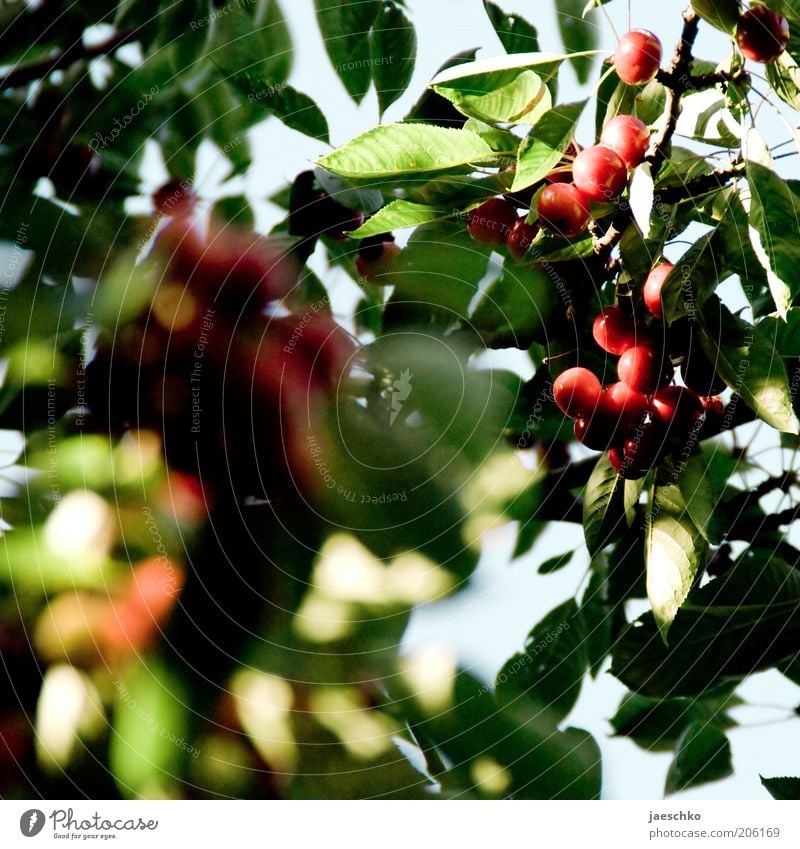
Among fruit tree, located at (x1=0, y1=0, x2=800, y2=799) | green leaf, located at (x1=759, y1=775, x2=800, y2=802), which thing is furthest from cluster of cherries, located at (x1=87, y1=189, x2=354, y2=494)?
green leaf, located at (x1=759, y1=775, x2=800, y2=802)

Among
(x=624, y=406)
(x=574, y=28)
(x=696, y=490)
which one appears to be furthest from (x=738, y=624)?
(x=574, y=28)

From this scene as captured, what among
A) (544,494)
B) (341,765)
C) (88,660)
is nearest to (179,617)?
(88,660)

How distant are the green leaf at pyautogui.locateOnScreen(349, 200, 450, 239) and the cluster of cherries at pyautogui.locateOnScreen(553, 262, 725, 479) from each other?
132 mm

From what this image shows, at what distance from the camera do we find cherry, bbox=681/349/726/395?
555 mm

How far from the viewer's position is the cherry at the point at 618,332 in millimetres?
566

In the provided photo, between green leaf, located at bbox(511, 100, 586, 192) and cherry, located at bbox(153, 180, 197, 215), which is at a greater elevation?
cherry, located at bbox(153, 180, 197, 215)

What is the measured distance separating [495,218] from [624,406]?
154 mm

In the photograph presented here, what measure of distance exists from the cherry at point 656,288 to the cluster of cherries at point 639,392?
0.01 m

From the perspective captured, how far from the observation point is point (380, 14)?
77 cm

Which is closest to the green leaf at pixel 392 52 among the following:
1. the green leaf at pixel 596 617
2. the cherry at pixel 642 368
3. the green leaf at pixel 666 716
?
the cherry at pixel 642 368

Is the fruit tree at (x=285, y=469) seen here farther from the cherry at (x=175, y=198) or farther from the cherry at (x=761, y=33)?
the cherry at (x=761, y=33)

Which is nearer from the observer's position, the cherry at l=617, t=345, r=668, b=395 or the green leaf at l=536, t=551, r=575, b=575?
the cherry at l=617, t=345, r=668, b=395

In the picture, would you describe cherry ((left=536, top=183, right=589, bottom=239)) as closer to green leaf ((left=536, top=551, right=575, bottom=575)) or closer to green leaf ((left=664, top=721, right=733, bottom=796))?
green leaf ((left=536, top=551, right=575, bottom=575))

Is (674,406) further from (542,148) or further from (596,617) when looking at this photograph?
(596,617)
